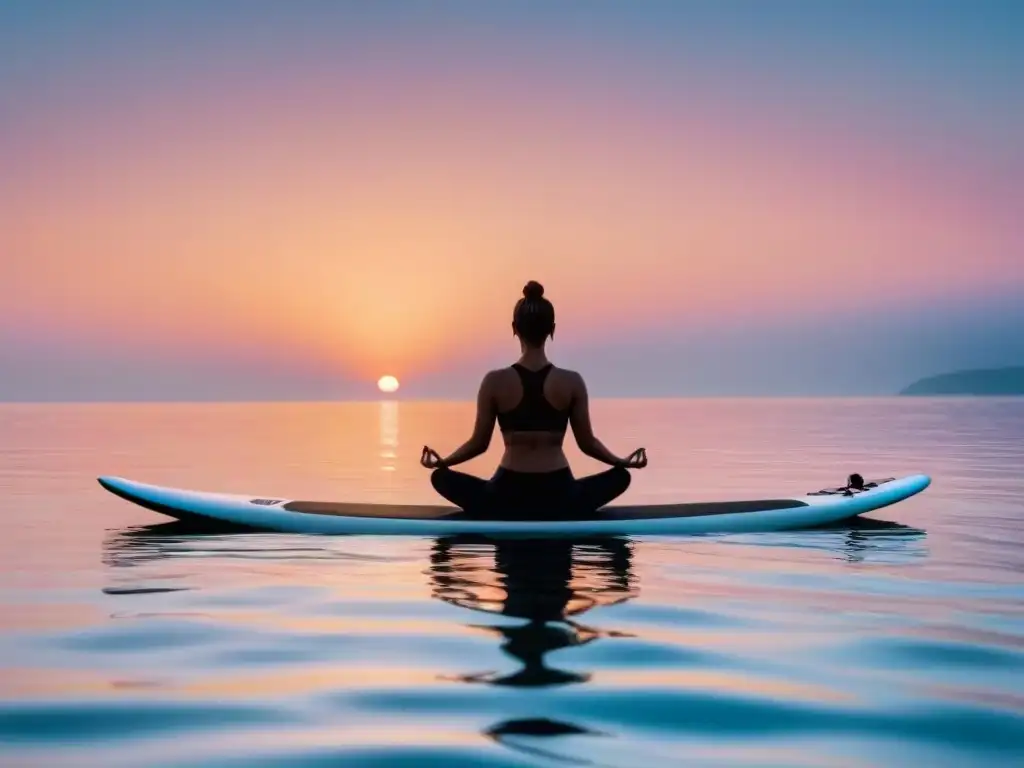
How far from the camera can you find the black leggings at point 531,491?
37.2 feet

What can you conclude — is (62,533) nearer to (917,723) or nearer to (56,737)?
(56,737)

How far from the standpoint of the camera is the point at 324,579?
362 inches

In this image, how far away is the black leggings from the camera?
11352 millimetres

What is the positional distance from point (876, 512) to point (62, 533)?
10.6 metres

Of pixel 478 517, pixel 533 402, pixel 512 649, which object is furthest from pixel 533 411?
pixel 512 649

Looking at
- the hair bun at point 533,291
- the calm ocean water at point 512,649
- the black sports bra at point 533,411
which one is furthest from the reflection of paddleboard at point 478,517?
the hair bun at point 533,291

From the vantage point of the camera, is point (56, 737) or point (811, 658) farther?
point (811, 658)

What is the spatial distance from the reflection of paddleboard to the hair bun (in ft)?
8.00

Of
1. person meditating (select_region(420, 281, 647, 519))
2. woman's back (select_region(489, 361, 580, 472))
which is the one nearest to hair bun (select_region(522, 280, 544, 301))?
person meditating (select_region(420, 281, 647, 519))

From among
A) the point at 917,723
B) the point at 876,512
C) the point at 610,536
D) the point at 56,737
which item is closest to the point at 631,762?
the point at 917,723

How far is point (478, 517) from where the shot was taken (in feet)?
38.8

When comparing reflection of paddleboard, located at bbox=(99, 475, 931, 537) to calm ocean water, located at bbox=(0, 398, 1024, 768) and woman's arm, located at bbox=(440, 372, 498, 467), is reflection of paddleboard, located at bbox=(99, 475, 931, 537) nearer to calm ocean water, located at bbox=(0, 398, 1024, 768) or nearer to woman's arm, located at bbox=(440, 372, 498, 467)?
calm ocean water, located at bbox=(0, 398, 1024, 768)

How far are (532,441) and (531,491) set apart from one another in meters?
0.65

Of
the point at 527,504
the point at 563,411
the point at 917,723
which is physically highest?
the point at 563,411
